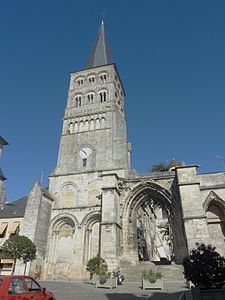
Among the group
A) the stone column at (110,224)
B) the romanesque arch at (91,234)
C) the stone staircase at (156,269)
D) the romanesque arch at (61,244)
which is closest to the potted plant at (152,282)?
the stone staircase at (156,269)

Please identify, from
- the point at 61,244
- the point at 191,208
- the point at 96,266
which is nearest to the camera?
the point at 96,266

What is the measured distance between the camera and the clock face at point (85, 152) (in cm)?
2238

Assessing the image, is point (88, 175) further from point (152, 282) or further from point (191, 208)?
point (152, 282)

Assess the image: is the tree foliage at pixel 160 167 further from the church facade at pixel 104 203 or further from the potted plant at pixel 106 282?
the potted plant at pixel 106 282

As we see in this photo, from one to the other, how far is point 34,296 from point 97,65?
28433mm

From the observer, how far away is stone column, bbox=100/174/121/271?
49.6 feet

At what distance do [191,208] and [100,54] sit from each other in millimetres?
24692

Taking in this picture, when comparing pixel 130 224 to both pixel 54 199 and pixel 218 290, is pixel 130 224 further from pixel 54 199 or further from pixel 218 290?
pixel 218 290

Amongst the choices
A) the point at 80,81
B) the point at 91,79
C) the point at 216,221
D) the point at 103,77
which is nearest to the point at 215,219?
the point at 216,221

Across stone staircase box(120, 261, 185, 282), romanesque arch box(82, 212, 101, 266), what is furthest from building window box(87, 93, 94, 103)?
stone staircase box(120, 261, 185, 282)

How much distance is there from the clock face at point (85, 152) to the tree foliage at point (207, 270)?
642 inches

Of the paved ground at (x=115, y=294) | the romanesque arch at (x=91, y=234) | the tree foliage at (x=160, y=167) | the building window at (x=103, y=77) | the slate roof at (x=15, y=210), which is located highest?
the building window at (x=103, y=77)

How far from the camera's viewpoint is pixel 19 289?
532 centimetres

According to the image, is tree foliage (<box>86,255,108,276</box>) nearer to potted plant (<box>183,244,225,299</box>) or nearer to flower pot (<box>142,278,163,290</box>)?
flower pot (<box>142,278,163,290</box>)
